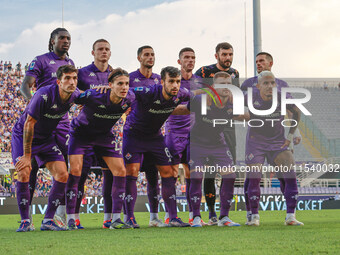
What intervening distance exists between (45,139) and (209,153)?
2.63 meters

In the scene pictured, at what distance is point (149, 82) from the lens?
896 cm

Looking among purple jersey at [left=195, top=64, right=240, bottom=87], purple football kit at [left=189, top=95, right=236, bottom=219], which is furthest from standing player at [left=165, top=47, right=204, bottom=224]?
purple football kit at [left=189, top=95, right=236, bottom=219]

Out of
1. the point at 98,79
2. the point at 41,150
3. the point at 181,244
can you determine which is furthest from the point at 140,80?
the point at 181,244

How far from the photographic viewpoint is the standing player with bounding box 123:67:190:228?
312 inches

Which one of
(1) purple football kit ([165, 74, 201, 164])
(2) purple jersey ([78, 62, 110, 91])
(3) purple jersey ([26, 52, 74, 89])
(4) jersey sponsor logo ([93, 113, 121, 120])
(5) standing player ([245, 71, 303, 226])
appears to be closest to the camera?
(4) jersey sponsor logo ([93, 113, 121, 120])

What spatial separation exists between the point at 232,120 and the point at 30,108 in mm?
3514

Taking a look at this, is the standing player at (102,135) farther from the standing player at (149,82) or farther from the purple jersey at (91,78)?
the purple jersey at (91,78)

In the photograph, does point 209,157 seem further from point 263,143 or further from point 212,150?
point 263,143

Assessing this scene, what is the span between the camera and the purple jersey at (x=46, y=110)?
727 centimetres

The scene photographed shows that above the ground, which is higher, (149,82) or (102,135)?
(149,82)


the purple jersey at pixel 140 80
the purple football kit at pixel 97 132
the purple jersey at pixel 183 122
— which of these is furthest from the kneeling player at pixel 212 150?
the purple football kit at pixel 97 132

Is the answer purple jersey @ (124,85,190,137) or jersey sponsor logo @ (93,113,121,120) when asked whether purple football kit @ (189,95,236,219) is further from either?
jersey sponsor logo @ (93,113,121,120)

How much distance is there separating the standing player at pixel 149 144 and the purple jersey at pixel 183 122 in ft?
2.34

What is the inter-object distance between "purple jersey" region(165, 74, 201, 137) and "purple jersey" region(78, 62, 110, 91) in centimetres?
137
